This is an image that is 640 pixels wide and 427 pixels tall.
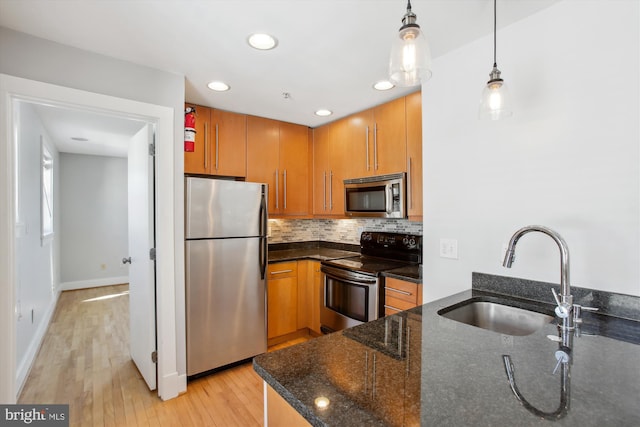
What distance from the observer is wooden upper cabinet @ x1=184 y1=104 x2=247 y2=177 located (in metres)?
2.77

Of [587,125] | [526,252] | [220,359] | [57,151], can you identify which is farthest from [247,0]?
[57,151]

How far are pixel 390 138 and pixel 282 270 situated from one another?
5.15ft

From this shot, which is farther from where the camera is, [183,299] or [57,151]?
[57,151]

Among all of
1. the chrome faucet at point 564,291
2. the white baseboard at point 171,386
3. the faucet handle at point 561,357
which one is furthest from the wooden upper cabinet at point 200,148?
the faucet handle at point 561,357

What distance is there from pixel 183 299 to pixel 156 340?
0.33 meters

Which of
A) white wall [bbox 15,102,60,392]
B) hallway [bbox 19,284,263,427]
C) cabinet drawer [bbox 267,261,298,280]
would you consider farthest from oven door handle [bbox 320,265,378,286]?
white wall [bbox 15,102,60,392]

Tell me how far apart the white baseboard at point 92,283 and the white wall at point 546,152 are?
18.6ft

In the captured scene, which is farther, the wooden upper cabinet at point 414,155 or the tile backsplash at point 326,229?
the tile backsplash at point 326,229

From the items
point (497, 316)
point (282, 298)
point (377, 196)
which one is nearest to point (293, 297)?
point (282, 298)

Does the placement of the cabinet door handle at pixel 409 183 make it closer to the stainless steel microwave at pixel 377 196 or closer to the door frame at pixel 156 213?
the stainless steel microwave at pixel 377 196

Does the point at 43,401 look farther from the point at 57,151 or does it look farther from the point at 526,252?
the point at 57,151

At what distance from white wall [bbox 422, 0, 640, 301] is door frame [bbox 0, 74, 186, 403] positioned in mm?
1765

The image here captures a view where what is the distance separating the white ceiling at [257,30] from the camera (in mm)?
1462

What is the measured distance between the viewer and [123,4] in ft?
4.77
